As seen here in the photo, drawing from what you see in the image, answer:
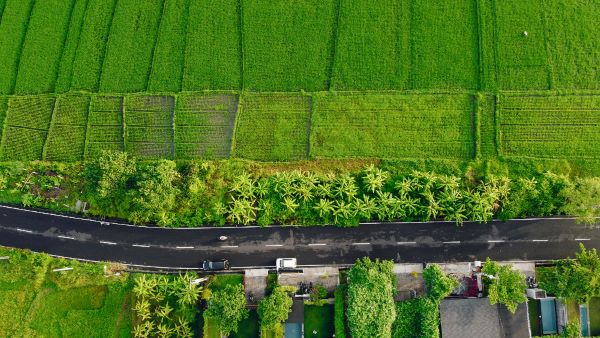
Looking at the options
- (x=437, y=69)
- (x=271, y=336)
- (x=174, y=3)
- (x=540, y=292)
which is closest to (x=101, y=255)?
(x=271, y=336)

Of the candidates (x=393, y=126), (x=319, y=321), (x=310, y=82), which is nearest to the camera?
(x=319, y=321)

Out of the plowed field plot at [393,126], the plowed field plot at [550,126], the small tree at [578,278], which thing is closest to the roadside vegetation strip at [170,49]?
the plowed field plot at [393,126]

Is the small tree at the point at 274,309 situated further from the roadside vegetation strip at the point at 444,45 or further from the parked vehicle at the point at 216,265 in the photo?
the roadside vegetation strip at the point at 444,45

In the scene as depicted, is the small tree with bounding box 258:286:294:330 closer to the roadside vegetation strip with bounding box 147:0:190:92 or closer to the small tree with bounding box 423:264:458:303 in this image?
the small tree with bounding box 423:264:458:303

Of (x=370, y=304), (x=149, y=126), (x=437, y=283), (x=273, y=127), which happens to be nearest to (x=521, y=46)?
(x=437, y=283)

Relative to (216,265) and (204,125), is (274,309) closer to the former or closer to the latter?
(216,265)

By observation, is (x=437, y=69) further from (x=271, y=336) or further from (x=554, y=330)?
(x=271, y=336)
